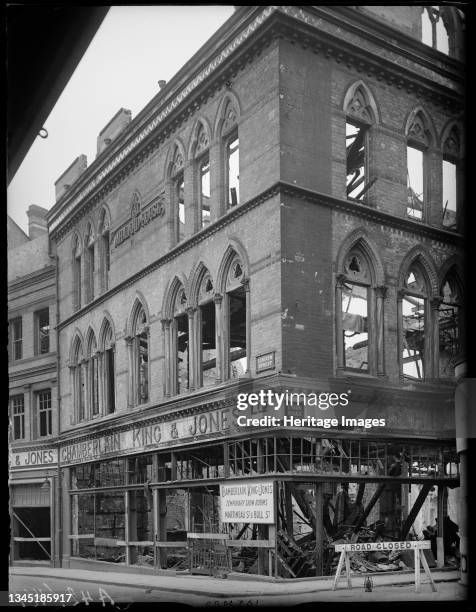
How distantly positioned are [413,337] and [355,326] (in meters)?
0.65

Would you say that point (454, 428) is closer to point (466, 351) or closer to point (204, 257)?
point (466, 351)

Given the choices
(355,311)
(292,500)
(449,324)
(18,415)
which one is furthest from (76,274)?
(449,324)

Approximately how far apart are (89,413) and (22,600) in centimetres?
259

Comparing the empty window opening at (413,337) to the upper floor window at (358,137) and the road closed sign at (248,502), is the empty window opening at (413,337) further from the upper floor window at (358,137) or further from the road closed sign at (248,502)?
the road closed sign at (248,502)

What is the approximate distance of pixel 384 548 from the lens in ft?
23.3

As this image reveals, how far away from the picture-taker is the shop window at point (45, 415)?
8477 mm

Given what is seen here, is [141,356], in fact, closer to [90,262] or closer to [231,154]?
[90,262]

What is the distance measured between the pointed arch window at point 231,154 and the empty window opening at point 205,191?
282 millimetres

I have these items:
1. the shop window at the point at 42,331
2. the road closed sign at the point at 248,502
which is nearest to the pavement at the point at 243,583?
the road closed sign at the point at 248,502

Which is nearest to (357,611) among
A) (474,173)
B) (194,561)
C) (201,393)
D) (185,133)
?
(194,561)

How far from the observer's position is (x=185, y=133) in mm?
8102

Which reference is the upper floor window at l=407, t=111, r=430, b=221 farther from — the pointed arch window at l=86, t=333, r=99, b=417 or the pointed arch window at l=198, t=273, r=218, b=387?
the pointed arch window at l=86, t=333, r=99, b=417

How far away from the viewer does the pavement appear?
22.2 feet

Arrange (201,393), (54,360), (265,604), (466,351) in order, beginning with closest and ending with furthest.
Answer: (265,604) → (466,351) → (201,393) → (54,360)
